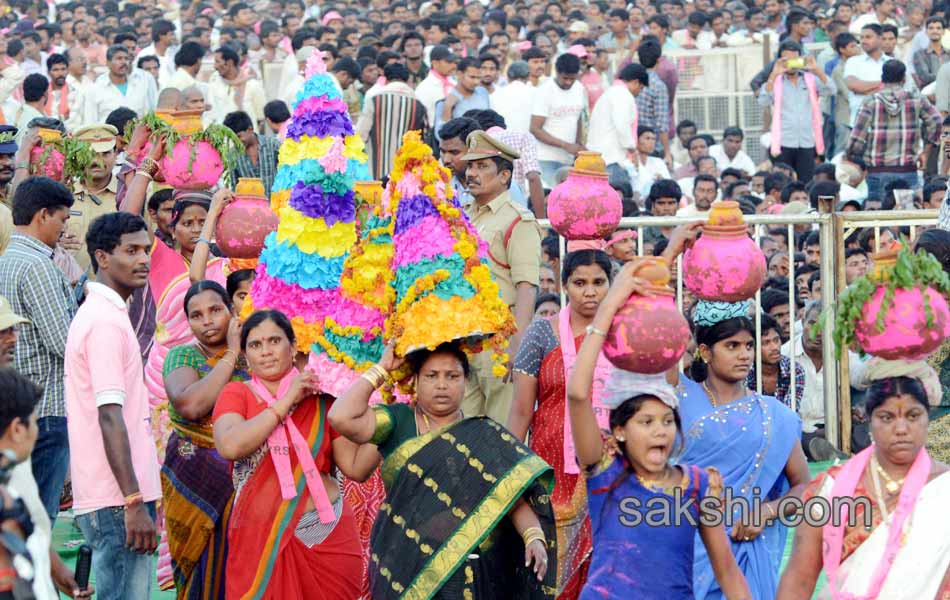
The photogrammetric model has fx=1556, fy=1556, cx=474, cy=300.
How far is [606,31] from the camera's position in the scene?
20.0m

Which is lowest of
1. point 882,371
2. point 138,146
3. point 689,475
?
point 689,475

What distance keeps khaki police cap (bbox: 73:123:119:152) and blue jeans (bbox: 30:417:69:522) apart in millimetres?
2797

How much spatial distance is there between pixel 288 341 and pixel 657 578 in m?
1.70

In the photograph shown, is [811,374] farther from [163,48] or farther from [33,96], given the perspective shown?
[163,48]

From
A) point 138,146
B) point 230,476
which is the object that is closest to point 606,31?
point 138,146

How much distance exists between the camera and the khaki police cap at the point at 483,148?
7.61 meters

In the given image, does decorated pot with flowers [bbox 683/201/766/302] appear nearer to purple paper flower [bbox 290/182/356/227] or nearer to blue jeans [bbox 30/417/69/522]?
purple paper flower [bbox 290/182/356/227]

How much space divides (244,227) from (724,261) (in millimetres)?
2409

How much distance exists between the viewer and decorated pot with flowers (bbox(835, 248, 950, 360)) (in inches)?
187

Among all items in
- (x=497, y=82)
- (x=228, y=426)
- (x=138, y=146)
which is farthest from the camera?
(x=497, y=82)

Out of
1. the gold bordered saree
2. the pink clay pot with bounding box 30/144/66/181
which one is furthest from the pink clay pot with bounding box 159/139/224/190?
the gold bordered saree

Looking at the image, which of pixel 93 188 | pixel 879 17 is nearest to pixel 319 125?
pixel 93 188

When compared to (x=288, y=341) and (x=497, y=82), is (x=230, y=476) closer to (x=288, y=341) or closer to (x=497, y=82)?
(x=288, y=341)

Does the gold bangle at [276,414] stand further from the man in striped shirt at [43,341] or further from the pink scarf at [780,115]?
the pink scarf at [780,115]
